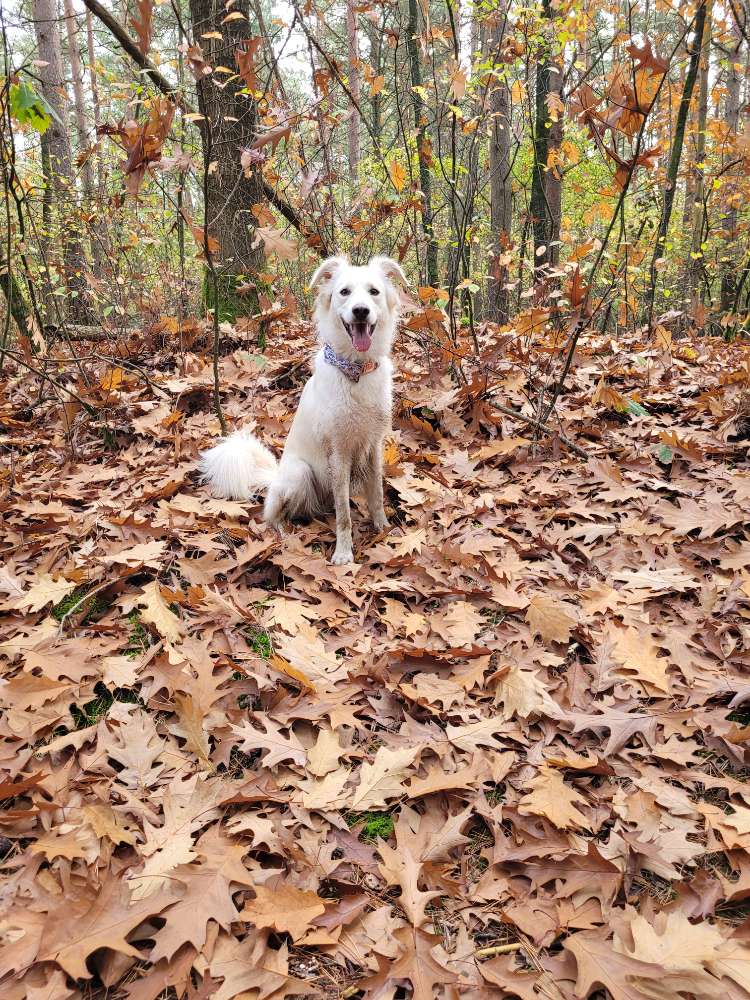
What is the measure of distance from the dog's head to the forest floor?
1056 millimetres

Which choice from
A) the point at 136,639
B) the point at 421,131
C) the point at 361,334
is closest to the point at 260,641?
the point at 136,639

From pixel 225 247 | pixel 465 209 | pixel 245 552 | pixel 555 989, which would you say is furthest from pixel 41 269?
pixel 555 989

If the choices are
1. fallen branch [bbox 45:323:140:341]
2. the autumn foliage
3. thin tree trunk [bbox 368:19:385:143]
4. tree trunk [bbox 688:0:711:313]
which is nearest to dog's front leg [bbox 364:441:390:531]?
the autumn foliage

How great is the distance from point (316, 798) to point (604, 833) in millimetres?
951

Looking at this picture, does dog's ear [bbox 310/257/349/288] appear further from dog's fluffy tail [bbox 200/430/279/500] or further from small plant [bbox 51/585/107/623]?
small plant [bbox 51/585/107/623]

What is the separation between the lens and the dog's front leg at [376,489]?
3.82 meters

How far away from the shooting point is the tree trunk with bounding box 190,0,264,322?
522 cm

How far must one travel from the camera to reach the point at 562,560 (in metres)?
3.25

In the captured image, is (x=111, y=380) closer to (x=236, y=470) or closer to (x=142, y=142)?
(x=236, y=470)

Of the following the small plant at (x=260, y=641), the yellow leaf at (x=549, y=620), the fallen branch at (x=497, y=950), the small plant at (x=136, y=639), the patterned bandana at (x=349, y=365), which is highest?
the patterned bandana at (x=349, y=365)

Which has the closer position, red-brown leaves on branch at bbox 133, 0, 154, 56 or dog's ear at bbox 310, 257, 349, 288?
red-brown leaves on branch at bbox 133, 0, 154, 56

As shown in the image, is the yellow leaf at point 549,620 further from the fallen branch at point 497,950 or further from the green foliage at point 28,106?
the green foliage at point 28,106

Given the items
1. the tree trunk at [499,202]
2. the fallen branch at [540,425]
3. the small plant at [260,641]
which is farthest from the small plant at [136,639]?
the tree trunk at [499,202]

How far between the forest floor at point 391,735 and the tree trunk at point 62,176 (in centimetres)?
482
